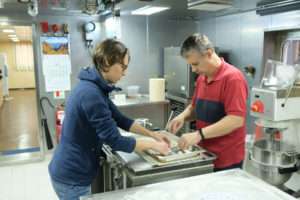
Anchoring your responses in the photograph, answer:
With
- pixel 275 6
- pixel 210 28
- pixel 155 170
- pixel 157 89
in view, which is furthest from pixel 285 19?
pixel 155 170

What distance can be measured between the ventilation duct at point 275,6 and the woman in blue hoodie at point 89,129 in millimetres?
2628

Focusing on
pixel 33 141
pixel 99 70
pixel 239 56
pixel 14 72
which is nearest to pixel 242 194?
pixel 99 70

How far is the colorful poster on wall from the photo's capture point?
414 cm

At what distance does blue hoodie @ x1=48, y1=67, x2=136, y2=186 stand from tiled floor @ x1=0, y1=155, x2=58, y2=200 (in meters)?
1.84

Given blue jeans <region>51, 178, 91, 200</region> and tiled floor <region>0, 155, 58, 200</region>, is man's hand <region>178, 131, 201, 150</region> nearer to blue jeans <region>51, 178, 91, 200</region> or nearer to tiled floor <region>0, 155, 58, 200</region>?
blue jeans <region>51, 178, 91, 200</region>

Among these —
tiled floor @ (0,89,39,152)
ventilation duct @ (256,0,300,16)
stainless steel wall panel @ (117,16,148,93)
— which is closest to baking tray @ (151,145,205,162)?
ventilation duct @ (256,0,300,16)

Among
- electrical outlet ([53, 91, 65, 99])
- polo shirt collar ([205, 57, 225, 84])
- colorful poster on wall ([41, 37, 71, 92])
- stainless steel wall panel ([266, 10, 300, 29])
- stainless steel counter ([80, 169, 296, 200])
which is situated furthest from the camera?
electrical outlet ([53, 91, 65, 99])

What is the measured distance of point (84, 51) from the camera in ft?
14.4

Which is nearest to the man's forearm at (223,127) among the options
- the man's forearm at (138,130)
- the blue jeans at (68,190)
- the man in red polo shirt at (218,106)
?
the man in red polo shirt at (218,106)

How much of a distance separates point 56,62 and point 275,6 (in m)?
3.25

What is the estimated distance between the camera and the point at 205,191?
1285mm

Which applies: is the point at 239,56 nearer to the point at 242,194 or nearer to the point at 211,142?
the point at 211,142

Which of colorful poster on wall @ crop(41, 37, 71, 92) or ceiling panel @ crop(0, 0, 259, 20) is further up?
ceiling panel @ crop(0, 0, 259, 20)

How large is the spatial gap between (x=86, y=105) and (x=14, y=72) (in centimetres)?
1358
